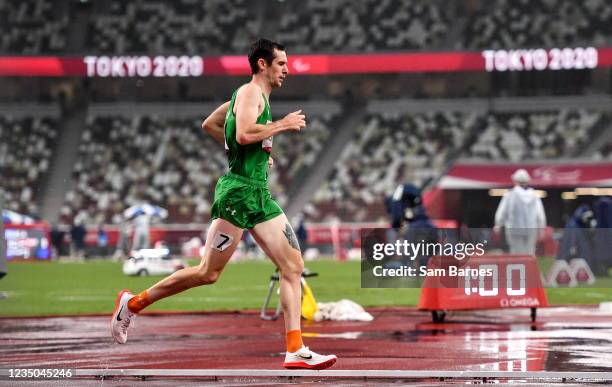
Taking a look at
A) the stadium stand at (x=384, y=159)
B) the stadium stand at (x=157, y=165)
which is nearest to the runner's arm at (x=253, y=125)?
the stadium stand at (x=384, y=159)

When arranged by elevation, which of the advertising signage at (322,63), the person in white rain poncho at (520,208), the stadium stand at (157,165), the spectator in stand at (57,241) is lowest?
the person in white rain poncho at (520,208)

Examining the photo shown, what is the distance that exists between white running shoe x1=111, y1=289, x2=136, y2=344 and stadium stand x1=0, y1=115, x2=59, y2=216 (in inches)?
1728

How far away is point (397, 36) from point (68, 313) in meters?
41.5

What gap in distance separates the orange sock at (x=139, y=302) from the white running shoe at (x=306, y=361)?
1.31m

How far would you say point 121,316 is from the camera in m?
9.78

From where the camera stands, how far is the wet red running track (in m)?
10.3

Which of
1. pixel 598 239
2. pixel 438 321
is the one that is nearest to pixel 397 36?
pixel 598 239

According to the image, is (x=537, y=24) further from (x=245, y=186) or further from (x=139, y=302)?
(x=245, y=186)

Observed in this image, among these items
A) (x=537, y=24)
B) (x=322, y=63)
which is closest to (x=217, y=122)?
(x=322, y=63)

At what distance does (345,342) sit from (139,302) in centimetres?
355

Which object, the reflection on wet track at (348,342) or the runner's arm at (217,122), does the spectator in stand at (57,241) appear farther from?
the runner's arm at (217,122)

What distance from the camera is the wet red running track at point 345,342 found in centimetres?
1031

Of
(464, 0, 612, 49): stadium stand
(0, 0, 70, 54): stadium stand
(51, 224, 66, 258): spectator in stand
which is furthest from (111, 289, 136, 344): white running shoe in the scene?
(0, 0, 70, 54): stadium stand

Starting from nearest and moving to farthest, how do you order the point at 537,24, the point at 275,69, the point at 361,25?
the point at 275,69 < the point at 537,24 < the point at 361,25
